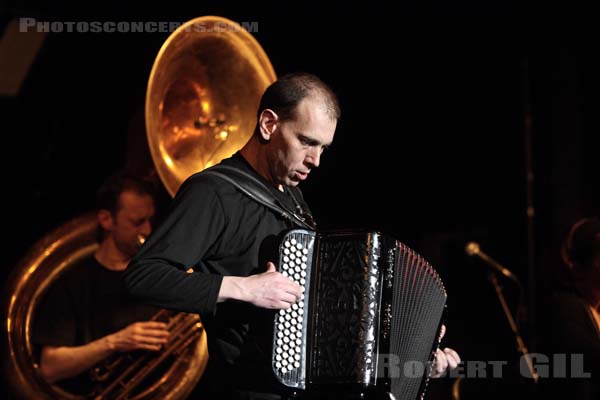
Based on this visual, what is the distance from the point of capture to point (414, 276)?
272 cm

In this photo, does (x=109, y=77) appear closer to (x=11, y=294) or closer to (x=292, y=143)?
(x=11, y=294)

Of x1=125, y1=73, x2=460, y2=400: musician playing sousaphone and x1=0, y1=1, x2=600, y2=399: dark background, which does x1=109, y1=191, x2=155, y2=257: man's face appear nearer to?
x1=0, y1=1, x2=600, y2=399: dark background

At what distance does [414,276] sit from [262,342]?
61cm

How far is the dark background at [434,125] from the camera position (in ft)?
14.4

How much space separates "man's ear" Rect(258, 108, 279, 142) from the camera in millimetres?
2742

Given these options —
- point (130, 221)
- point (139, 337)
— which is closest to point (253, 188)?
point (139, 337)

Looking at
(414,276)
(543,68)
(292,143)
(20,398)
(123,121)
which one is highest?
(543,68)

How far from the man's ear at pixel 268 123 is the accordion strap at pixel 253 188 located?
17 cm

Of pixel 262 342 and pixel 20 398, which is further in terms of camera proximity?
pixel 20 398

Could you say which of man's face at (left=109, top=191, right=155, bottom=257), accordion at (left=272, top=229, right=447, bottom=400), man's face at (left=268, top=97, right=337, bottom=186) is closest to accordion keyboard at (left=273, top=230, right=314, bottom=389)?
accordion at (left=272, top=229, right=447, bottom=400)

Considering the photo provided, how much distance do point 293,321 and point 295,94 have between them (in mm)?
776

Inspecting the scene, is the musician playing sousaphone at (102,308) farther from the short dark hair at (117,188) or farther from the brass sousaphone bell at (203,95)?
the brass sousaphone bell at (203,95)

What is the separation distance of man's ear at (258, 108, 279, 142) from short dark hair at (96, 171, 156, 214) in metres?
1.48

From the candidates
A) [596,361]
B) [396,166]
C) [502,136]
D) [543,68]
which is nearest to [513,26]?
[543,68]
